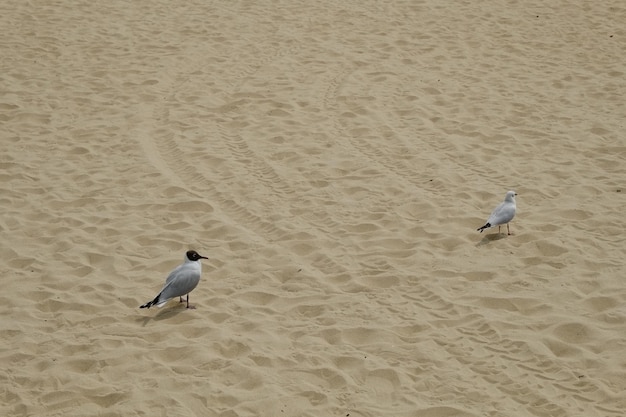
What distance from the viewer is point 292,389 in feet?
15.8

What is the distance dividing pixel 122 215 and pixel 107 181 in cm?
83

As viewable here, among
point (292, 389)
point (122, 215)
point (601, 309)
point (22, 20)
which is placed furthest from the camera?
point (22, 20)

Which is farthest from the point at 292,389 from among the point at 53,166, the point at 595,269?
the point at 53,166

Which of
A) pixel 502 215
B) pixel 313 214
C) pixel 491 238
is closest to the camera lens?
pixel 502 215

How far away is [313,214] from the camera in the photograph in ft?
23.9

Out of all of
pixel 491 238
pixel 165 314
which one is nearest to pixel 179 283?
pixel 165 314

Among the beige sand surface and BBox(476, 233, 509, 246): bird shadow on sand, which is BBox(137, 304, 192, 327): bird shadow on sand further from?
BBox(476, 233, 509, 246): bird shadow on sand

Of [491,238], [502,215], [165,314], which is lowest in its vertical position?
[165,314]

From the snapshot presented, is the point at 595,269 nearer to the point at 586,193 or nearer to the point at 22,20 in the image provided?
the point at 586,193

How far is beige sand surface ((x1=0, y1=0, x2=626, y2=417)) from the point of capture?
16.2ft

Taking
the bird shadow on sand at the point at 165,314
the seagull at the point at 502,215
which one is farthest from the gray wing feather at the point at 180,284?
the seagull at the point at 502,215

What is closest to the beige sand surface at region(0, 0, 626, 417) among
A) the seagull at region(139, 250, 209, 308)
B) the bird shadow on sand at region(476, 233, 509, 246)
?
the bird shadow on sand at region(476, 233, 509, 246)

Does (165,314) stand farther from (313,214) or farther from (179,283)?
(313,214)

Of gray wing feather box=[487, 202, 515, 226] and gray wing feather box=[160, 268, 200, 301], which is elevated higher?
gray wing feather box=[487, 202, 515, 226]
